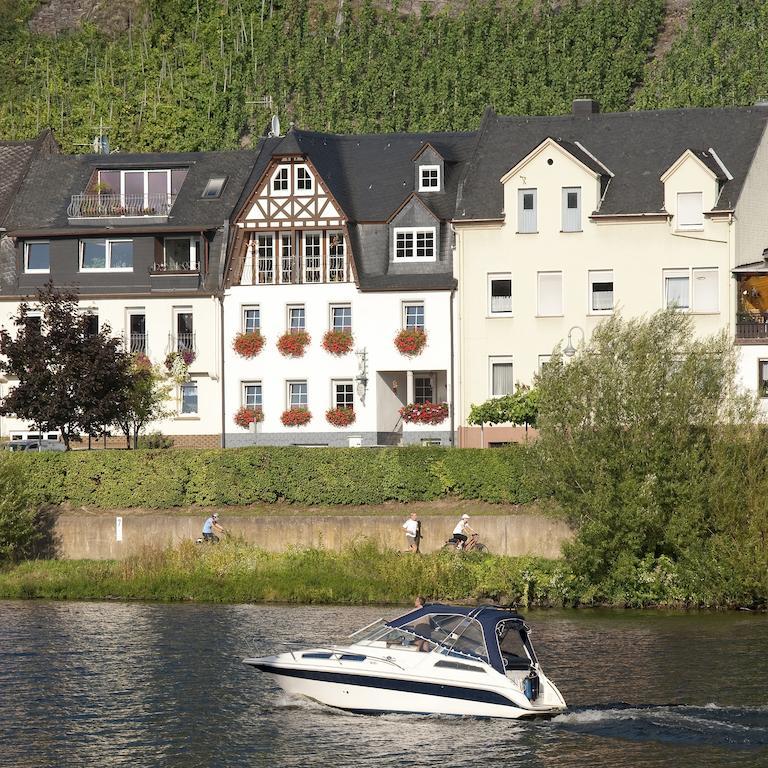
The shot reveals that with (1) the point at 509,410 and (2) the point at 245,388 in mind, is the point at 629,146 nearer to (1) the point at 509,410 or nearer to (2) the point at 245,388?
(1) the point at 509,410

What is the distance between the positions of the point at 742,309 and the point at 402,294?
45.8ft

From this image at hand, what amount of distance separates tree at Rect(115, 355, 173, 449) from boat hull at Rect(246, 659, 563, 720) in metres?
30.8

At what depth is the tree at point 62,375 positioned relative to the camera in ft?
216

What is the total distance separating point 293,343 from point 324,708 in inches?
1496

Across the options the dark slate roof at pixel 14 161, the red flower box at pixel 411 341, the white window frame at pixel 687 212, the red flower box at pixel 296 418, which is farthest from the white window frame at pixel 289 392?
the white window frame at pixel 687 212

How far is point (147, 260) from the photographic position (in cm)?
7744

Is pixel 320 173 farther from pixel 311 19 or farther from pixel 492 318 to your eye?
pixel 311 19

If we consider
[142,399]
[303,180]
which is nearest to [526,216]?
[303,180]

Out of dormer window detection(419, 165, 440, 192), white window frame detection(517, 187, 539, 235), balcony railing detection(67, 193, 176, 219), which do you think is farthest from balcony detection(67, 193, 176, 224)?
white window frame detection(517, 187, 539, 235)

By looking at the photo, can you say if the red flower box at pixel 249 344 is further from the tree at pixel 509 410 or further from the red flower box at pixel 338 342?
the tree at pixel 509 410

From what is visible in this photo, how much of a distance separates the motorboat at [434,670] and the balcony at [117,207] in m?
42.5

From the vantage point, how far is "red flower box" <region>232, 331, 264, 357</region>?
75625 mm

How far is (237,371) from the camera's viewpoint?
250ft

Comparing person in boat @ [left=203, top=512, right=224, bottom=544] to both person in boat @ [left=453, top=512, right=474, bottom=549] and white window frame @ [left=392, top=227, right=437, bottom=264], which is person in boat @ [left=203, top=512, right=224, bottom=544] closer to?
person in boat @ [left=453, top=512, right=474, bottom=549]
